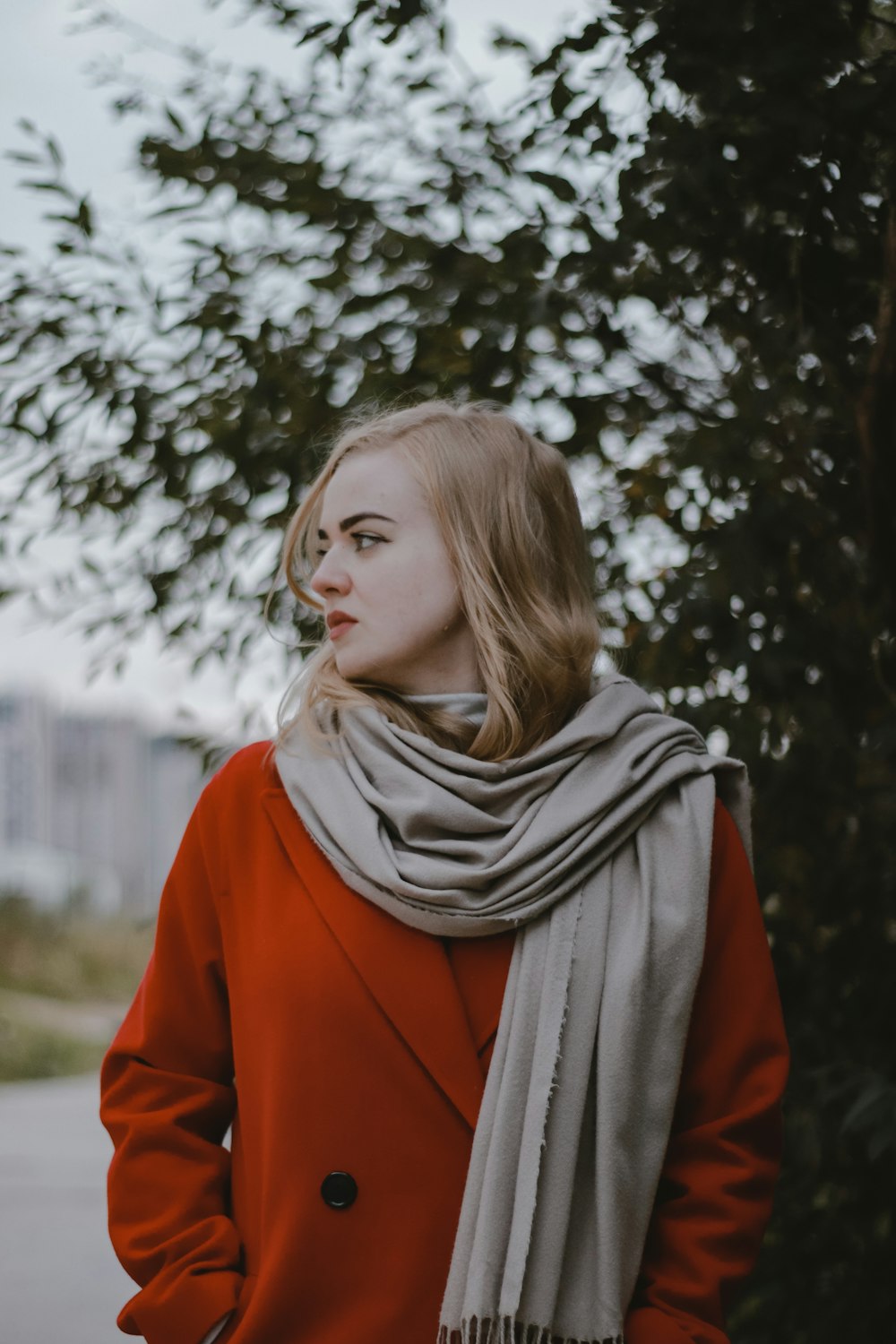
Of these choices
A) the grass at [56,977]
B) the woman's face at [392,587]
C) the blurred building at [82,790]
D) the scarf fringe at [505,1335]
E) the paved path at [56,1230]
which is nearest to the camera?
the scarf fringe at [505,1335]

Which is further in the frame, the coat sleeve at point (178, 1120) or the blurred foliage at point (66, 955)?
the blurred foliage at point (66, 955)

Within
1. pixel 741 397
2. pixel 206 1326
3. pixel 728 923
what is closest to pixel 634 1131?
pixel 728 923

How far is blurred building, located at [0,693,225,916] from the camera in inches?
389

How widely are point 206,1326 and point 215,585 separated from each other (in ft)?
5.55

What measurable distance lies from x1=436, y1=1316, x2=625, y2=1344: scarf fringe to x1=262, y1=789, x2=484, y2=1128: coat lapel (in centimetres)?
20

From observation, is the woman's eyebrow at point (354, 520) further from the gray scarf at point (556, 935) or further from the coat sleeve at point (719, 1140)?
the coat sleeve at point (719, 1140)

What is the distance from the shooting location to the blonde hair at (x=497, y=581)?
162 centimetres

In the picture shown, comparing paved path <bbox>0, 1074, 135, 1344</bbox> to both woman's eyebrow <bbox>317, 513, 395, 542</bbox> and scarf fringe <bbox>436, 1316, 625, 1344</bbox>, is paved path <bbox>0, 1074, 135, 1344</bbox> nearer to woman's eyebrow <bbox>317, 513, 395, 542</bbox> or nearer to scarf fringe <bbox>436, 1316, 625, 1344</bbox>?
scarf fringe <bbox>436, 1316, 625, 1344</bbox>

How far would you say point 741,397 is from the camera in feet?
7.88

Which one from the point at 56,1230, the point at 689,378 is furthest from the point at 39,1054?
the point at 689,378

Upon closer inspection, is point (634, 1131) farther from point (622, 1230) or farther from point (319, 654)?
point (319, 654)

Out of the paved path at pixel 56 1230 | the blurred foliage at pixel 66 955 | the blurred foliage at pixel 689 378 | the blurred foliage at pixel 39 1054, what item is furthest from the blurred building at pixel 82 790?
the blurred foliage at pixel 689 378

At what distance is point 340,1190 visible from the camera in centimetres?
143

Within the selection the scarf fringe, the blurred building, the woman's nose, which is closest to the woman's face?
the woman's nose
